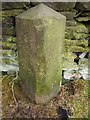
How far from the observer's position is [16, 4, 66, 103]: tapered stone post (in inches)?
75.2

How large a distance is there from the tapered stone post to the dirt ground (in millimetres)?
77

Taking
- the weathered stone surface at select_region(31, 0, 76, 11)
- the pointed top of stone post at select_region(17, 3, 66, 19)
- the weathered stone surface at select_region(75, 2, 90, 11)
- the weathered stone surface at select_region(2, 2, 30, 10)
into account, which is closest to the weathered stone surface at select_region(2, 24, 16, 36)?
the weathered stone surface at select_region(2, 2, 30, 10)

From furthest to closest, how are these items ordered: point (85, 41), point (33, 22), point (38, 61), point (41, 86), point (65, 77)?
1. point (65, 77)
2. point (85, 41)
3. point (41, 86)
4. point (38, 61)
5. point (33, 22)

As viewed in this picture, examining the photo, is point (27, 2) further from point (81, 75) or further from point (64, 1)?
point (81, 75)

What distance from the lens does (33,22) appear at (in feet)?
6.17

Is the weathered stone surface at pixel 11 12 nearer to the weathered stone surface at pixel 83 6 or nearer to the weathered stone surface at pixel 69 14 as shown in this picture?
the weathered stone surface at pixel 69 14

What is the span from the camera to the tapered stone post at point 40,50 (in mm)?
1909

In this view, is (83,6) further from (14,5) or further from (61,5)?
(14,5)

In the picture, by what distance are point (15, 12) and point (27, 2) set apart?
0.15m

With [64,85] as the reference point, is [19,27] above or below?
above

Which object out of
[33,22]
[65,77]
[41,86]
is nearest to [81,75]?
[65,77]

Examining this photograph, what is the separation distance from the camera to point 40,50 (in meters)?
1.99

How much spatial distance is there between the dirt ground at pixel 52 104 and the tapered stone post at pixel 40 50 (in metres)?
0.08

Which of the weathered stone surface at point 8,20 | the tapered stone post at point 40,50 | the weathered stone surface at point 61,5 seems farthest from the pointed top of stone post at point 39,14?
the weathered stone surface at point 8,20
